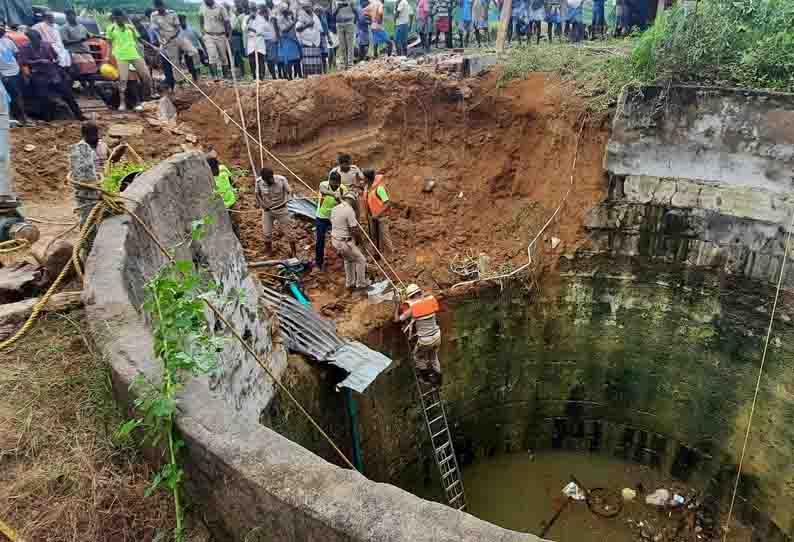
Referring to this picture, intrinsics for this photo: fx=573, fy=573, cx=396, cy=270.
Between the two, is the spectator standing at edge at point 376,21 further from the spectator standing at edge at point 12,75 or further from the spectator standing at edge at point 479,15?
the spectator standing at edge at point 12,75

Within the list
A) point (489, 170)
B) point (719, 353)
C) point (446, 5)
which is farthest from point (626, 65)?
point (446, 5)

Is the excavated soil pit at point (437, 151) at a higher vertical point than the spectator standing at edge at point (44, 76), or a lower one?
lower

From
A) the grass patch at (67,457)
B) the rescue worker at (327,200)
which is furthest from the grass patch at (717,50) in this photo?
the grass patch at (67,457)

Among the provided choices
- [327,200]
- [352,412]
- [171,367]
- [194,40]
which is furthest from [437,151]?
[171,367]

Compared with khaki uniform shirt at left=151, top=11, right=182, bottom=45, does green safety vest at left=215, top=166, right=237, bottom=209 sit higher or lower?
lower

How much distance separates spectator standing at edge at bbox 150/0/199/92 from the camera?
472 inches

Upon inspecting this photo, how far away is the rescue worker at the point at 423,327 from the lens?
748cm

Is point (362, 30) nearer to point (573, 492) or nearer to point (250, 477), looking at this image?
point (573, 492)

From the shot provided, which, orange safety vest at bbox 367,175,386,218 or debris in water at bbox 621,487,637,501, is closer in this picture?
orange safety vest at bbox 367,175,386,218

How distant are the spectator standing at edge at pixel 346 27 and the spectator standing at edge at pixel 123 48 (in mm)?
4344

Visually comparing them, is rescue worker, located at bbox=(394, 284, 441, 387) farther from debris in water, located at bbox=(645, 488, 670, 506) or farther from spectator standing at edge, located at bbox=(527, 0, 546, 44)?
spectator standing at edge, located at bbox=(527, 0, 546, 44)

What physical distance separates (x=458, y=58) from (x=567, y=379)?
6529 millimetres

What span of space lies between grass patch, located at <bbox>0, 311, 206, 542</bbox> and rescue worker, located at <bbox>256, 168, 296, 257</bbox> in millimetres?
5116

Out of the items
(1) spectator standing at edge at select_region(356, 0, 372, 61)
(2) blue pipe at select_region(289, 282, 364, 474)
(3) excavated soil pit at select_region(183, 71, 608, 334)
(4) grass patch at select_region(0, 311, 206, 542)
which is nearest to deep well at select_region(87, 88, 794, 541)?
(2) blue pipe at select_region(289, 282, 364, 474)
